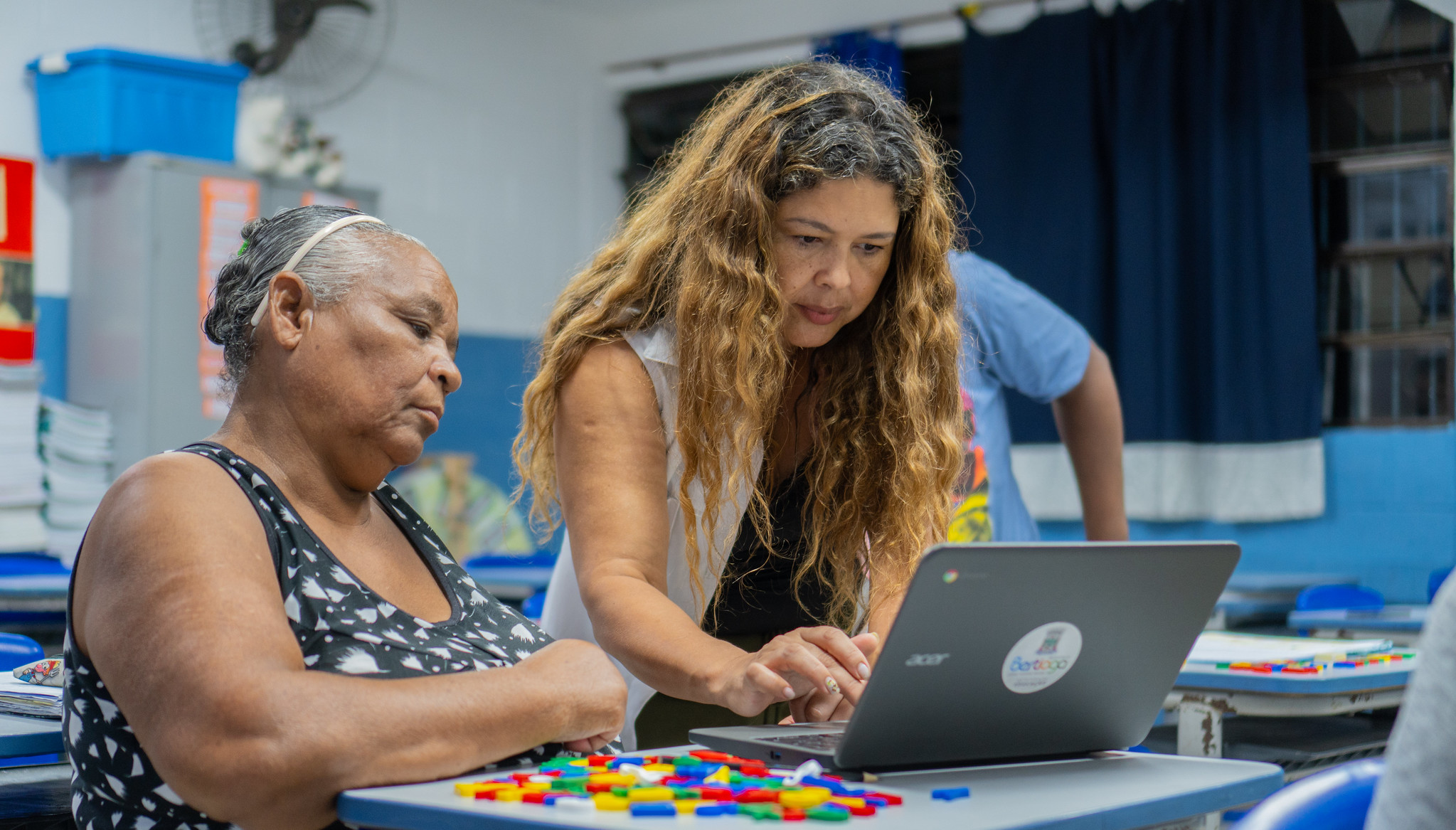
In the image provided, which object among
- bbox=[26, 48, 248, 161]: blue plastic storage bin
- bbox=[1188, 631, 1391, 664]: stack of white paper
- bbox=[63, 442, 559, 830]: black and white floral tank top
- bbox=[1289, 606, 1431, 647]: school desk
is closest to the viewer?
bbox=[63, 442, 559, 830]: black and white floral tank top

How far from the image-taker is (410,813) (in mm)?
931

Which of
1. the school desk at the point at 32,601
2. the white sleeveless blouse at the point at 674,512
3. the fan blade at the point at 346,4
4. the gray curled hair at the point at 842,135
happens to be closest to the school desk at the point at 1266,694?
the white sleeveless blouse at the point at 674,512

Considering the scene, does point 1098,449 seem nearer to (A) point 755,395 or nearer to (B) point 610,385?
(A) point 755,395

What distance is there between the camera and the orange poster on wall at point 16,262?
15.4ft

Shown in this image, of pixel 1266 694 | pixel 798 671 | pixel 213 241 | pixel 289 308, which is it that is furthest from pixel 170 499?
pixel 213 241

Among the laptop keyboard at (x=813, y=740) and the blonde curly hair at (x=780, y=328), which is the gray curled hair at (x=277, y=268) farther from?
the laptop keyboard at (x=813, y=740)

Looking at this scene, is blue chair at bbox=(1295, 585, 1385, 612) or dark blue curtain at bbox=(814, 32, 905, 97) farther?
dark blue curtain at bbox=(814, 32, 905, 97)

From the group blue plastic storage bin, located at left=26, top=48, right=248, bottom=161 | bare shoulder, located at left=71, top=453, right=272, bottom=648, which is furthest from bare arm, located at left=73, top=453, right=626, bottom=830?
blue plastic storage bin, located at left=26, top=48, right=248, bottom=161

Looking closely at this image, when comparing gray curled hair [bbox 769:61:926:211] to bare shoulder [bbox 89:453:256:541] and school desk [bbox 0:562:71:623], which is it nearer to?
bare shoulder [bbox 89:453:256:541]

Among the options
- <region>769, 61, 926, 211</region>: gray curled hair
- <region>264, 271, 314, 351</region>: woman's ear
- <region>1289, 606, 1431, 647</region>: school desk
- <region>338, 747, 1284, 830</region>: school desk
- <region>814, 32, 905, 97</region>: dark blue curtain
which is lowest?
<region>1289, 606, 1431, 647</region>: school desk

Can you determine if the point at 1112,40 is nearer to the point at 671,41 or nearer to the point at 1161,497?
the point at 1161,497

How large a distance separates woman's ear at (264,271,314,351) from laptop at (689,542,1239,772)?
0.51 metres

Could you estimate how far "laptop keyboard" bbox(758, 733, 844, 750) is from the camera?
1.11 m

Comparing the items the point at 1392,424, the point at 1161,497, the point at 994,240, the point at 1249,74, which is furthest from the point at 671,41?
the point at 1392,424
